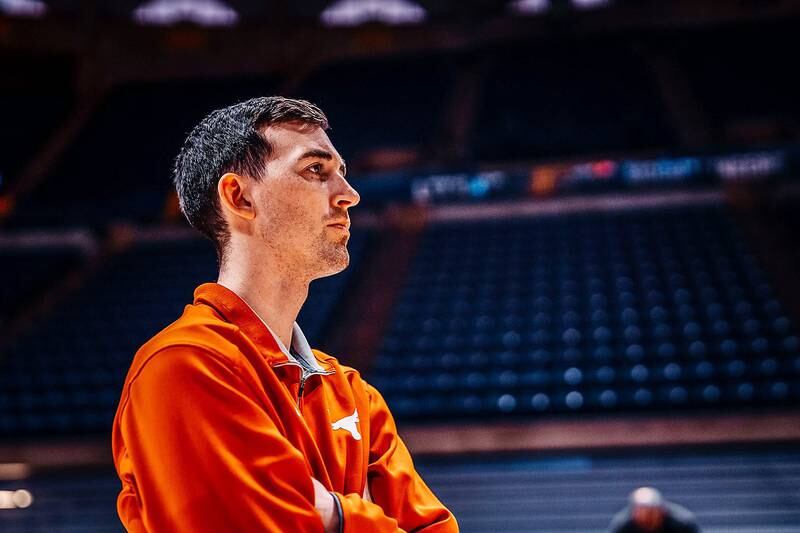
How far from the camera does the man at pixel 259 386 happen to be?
0.75 m

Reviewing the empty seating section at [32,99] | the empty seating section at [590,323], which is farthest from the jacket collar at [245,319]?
the empty seating section at [32,99]

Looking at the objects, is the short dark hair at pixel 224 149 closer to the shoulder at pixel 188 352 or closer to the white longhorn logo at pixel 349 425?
the shoulder at pixel 188 352

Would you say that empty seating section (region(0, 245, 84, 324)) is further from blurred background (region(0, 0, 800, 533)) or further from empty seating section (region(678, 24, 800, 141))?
empty seating section (region(678, 24, 800, 141))

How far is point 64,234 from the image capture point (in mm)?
10891

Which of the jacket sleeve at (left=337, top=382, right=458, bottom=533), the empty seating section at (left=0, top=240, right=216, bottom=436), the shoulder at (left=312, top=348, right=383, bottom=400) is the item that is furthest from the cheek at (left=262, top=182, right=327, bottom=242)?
the empty seating section at (left=0, top=240, right=216, bottom=436)

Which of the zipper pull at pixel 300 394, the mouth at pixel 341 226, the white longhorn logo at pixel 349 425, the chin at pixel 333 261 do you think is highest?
the mouth at pixel 341 226

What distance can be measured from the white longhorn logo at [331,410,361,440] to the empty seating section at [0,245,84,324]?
9195 millimetres

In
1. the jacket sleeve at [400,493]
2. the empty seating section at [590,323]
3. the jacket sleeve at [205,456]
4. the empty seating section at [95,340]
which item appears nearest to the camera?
the jacket sleeve at [205,456]

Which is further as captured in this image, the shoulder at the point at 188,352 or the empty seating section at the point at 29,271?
the empty seating section at the point at 29,271

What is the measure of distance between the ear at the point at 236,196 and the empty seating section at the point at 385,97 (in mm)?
9775

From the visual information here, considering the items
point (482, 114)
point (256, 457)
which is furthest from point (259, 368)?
point (482, 114)

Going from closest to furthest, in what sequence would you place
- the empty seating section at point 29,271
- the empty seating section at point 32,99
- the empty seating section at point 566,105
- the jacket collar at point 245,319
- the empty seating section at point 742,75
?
the jacket collar at point 245,319 → the empty seating section at point 29,271 → the empty seating section at point 566,105 → the empty seating section at point 742,75 → the empty seating section at point 32,99

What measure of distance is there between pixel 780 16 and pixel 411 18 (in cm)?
606

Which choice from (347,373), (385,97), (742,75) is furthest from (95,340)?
(742,75)
